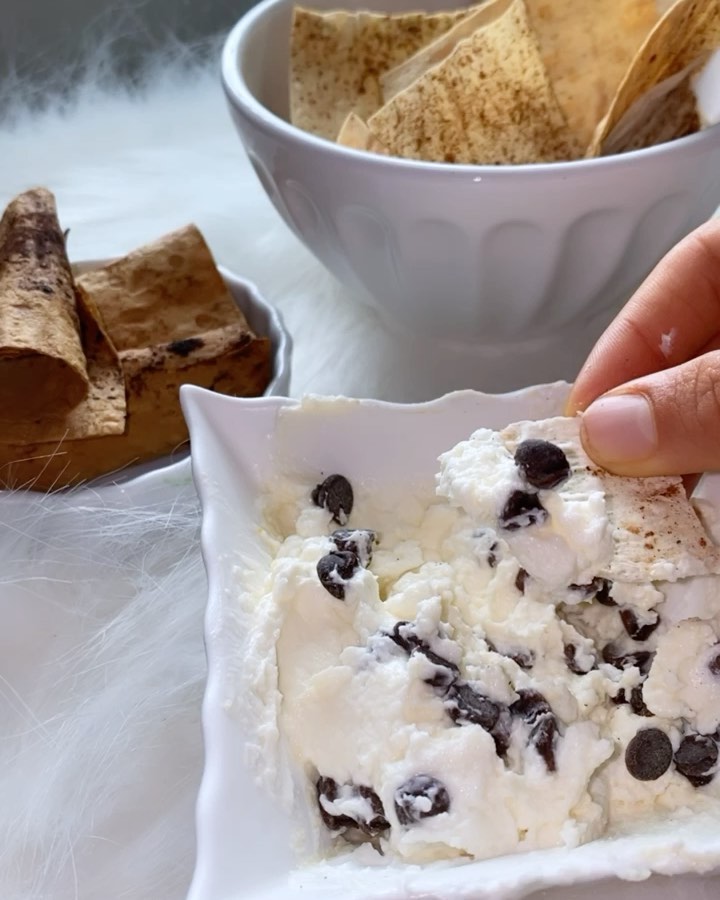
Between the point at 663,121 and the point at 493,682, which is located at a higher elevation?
the point at 663,121

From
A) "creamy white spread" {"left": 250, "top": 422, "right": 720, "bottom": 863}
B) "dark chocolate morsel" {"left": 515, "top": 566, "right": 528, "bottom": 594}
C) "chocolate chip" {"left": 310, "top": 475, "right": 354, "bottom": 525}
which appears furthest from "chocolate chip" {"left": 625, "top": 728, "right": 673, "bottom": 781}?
"chocolate chip" {"left": 310, "top": 475, "right": 354, "bottom": 525}

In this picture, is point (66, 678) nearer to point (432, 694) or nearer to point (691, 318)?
point (432, 694)

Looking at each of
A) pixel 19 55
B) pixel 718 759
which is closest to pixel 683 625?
pixel 718 759

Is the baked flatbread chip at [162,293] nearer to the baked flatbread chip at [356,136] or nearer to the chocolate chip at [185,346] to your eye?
the chocolate chip at [185,346]

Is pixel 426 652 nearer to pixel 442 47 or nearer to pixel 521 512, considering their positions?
pixel 521 512

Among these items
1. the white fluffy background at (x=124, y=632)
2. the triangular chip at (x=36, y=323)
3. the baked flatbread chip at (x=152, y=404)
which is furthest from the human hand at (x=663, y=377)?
the triangular chip at (x=36, y=323)

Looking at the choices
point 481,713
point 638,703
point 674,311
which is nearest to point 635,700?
point 638,703

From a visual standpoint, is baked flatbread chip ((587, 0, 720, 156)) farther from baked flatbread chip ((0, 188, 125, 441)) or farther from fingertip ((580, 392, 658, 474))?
baked flatbread chip ((0, 188, 125, 441))
